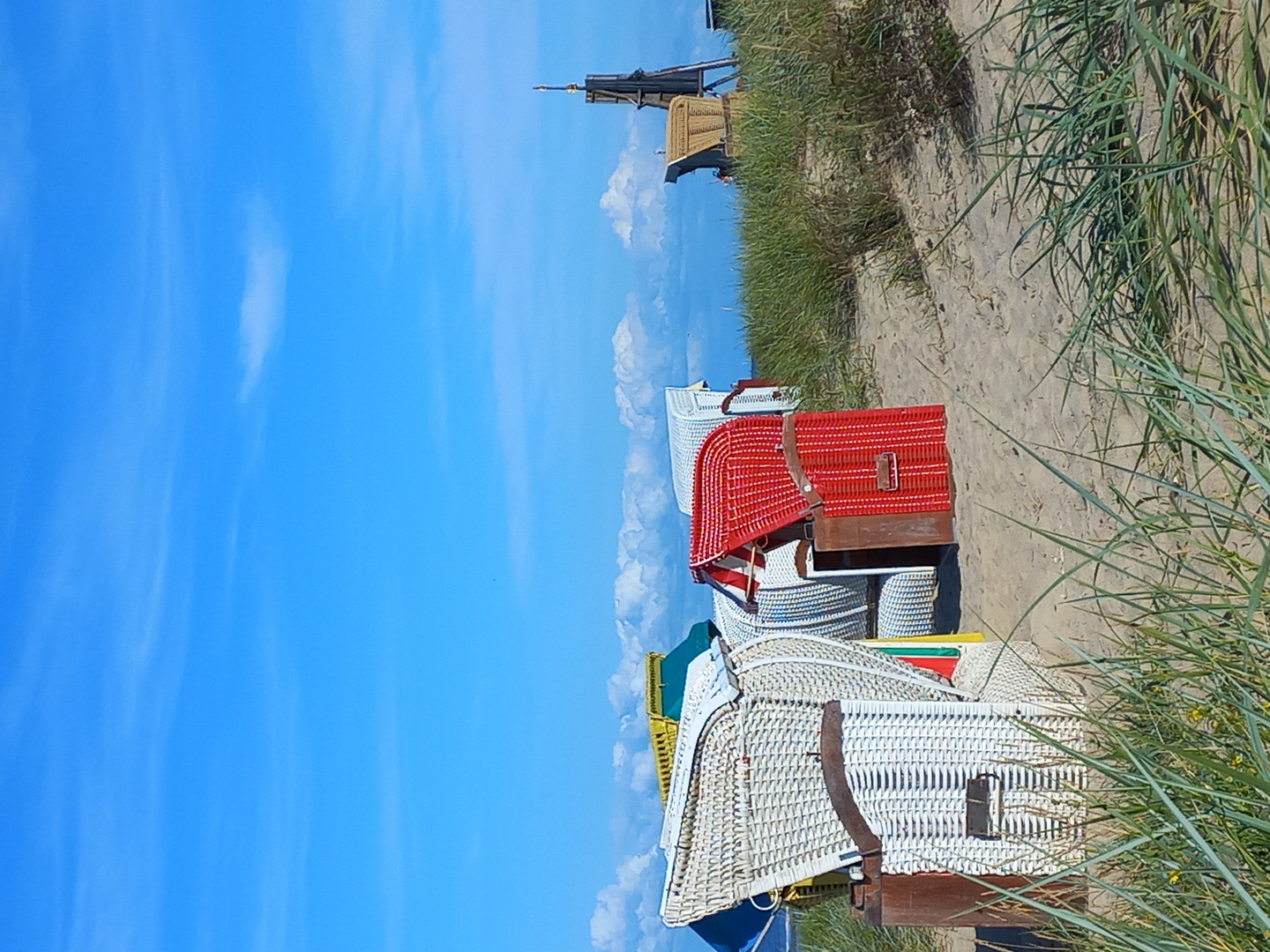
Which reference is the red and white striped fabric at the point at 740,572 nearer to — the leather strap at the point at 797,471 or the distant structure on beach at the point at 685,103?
the leather strap at the point at 797,471

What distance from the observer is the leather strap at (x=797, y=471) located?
17.9 feet

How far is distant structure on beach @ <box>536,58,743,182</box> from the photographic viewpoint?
1270 cm

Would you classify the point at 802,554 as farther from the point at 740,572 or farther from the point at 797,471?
the point at 797,471

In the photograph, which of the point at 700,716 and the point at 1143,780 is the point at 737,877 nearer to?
the point at 700,716

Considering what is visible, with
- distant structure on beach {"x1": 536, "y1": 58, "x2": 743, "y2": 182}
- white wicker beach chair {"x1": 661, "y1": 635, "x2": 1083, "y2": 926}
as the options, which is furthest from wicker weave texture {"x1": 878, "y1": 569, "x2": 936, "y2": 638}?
distant structure on beach {"x1": 536, "y1": 58, "x2": 743, "y2": 182}

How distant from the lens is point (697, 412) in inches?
384

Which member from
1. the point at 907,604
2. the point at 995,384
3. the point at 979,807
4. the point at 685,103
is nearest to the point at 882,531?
the point at 907,604

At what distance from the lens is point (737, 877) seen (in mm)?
3801

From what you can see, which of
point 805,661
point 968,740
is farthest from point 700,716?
point 968,740

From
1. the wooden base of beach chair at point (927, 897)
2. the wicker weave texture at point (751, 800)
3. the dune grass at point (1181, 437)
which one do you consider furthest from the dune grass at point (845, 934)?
the dune grass at point (1181, 437)

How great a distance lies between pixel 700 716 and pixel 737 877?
0.58 meters

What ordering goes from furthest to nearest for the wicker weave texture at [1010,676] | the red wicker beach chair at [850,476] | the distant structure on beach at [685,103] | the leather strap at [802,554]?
the distant structure on beach at [685,103] < the leather strap at [802,554] < the red wicker beach chair at [850,476] < the wicker weave texture at [1010,676]

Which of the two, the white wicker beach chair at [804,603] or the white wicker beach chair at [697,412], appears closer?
the white wicker beach chair at [804,603]

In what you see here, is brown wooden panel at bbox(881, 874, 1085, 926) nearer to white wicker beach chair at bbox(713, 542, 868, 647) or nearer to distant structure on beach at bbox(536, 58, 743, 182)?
white wicker beach chair at bbox(713, 542, 868, 647)
